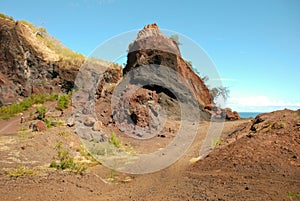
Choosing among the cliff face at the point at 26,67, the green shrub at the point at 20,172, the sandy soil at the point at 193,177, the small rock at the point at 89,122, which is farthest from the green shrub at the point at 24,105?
the green shrub at the point at 20,172

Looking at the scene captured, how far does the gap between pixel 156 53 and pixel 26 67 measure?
1106cm

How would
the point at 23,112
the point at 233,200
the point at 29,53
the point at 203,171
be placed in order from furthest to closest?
the point at 29,53 → the point at 23,112 → the point at 203,171 → the point at 233,200

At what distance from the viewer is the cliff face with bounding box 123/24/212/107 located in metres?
17.0

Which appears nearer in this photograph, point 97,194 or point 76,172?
point 97,194

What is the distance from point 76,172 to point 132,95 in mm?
7268

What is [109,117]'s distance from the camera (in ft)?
44.0

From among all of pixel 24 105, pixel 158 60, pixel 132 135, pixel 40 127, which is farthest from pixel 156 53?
pixel 24 105

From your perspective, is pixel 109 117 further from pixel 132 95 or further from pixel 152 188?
pixel 152 188

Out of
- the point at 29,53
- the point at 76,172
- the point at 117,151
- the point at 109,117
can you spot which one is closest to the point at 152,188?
the point at 76,172

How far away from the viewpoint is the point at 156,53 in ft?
55.5

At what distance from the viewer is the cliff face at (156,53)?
1702 centimetres

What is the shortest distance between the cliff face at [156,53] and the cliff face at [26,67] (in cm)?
743

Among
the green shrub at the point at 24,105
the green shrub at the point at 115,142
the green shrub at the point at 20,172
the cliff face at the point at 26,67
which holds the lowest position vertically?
the green shrub at the point at 20,172

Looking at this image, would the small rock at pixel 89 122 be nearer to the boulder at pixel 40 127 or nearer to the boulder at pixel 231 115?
the boulder at pixel 40 127
